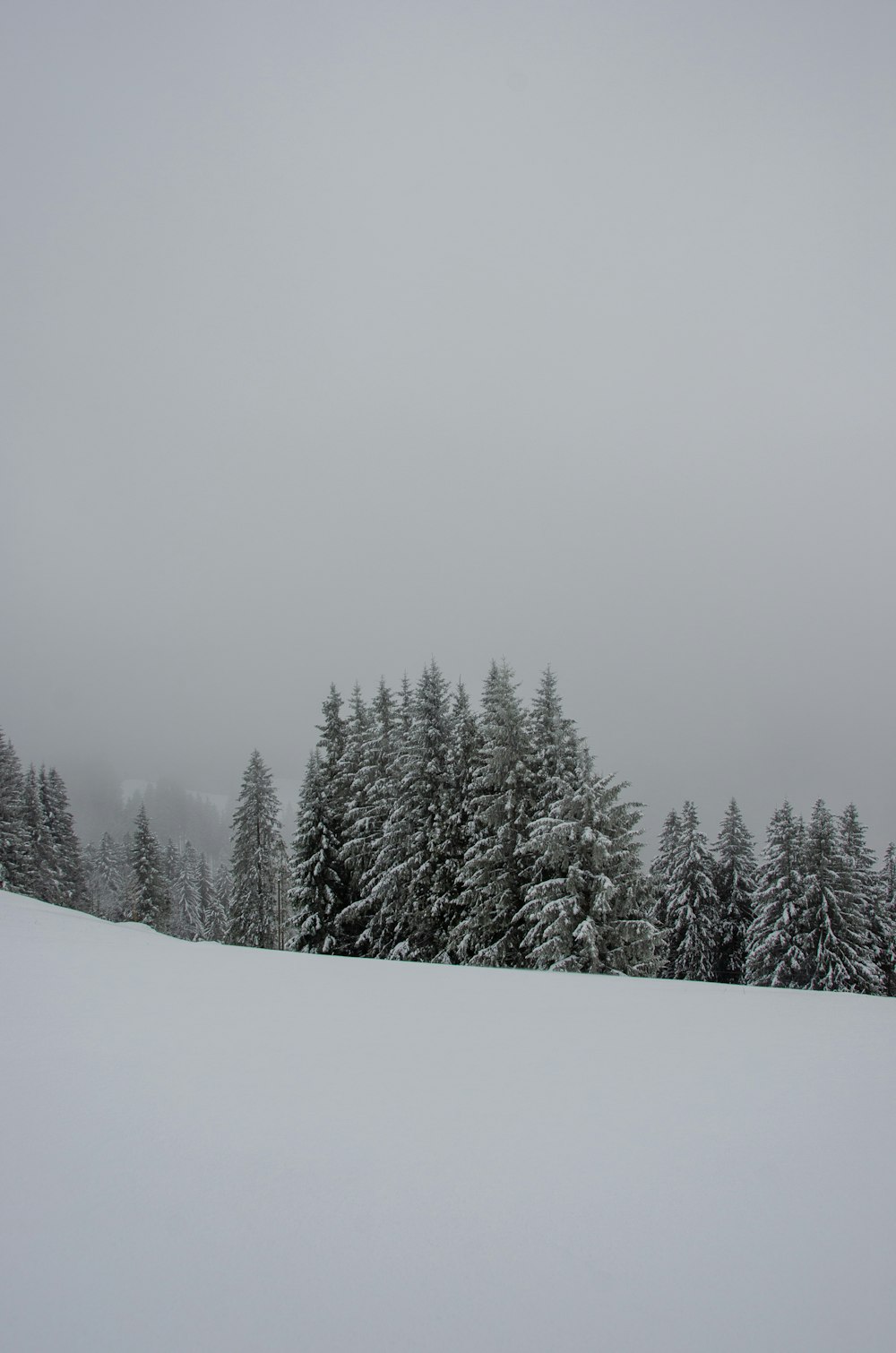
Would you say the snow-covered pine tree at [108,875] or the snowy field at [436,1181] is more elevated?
the snow-covered pine tree at [108,875]

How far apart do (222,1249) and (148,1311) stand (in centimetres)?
35

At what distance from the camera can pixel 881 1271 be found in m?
2.55

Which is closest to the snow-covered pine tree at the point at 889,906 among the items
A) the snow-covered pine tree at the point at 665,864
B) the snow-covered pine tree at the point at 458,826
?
the snow-covered pine tree at the point at 665,864

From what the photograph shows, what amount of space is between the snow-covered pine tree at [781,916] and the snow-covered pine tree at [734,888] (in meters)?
5.19

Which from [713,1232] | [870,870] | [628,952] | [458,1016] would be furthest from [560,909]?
[870,870]

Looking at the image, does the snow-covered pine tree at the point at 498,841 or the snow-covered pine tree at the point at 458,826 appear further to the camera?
the snow-covered pine tree at the point at 458,826

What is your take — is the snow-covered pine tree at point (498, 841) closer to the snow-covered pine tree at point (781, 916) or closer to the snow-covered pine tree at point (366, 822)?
the snow-covered pine tree at point (366, 822)

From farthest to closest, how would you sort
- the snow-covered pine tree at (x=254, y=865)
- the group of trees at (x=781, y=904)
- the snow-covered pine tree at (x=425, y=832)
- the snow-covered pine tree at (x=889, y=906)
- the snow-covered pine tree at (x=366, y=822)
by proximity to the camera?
the snow-covered pine tree at (x=254, y=865)
the snow-covered pine tree at (x=889, y=906)
the group of trees at (x=781, y=904)
the snow-covered pine tree at (x=366, y=822)
the snow-covered pine tree at (x=425, y=832)

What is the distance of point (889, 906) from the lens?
111ft

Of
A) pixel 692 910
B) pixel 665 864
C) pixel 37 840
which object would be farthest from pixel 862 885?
pixel 37 840

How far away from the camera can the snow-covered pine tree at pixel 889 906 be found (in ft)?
98.3

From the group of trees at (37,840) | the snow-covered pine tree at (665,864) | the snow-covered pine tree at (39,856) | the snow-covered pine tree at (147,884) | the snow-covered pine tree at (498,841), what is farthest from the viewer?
the snow-covered pine tree at (147,884)

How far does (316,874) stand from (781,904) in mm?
19328

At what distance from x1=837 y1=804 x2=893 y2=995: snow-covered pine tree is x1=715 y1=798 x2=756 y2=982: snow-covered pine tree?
183 inches
